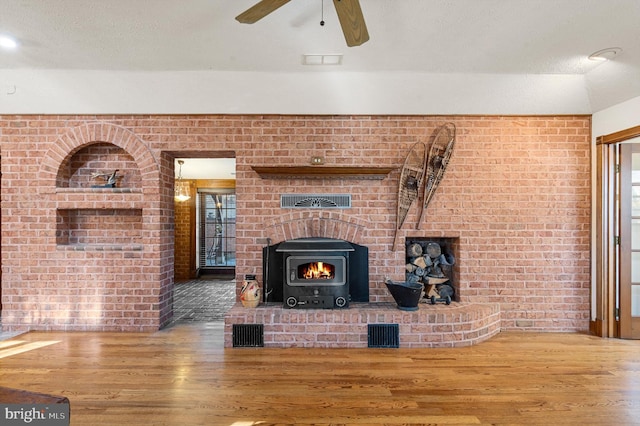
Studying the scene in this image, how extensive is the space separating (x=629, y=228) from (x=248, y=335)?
12.7 ft

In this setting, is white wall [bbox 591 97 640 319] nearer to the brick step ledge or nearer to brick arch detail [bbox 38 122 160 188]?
the brick step ledge

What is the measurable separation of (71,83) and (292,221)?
249 centimetres

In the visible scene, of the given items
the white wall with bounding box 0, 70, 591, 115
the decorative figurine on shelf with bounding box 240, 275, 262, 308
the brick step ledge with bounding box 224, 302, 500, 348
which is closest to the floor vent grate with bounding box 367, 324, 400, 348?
the brick step ledge with bounding box 224, 302, 500, 348

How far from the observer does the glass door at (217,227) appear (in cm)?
728

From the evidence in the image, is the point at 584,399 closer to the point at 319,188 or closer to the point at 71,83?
the point at 319,188

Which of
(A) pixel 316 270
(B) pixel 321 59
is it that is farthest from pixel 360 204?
(B) pixel 321 59

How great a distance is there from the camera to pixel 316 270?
3.40 m

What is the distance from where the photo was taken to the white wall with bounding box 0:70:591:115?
3285 millimetres

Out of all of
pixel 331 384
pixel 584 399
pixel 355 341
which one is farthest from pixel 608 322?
pixel 331 384

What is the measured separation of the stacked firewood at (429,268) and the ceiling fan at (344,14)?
2352 mm

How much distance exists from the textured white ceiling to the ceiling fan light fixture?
5 centimetres

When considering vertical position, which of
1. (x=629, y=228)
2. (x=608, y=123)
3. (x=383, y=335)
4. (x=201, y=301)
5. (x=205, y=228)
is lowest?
(x=201, y=301)

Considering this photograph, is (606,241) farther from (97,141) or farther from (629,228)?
(97,141)

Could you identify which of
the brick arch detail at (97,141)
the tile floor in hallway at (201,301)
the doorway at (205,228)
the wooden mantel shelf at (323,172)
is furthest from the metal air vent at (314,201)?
the doorway at (205,228)
